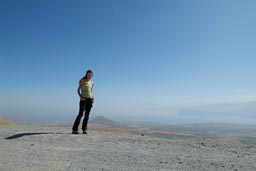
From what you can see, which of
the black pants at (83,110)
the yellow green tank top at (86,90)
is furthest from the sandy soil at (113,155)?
the yellow green tank top at (86,90)

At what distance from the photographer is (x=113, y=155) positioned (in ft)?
22.7

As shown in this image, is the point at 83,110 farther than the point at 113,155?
Yes

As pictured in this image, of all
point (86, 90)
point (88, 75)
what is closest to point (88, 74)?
point (88, 75)

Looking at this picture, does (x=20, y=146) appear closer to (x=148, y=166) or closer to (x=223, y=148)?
(x=148, y=166)

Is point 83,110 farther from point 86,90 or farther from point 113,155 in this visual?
point 113,155

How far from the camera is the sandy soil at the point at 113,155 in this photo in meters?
5.69

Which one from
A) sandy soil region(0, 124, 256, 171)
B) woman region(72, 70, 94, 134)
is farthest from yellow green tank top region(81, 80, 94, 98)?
sandy soil region(0, 124, 256, 171)

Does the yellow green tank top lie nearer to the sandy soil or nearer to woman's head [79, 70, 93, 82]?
woman's head [79, 70, 93, 82]

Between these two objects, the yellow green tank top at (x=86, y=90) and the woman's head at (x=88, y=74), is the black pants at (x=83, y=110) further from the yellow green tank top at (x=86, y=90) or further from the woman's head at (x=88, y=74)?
the woman's head at (x=88, y=74)

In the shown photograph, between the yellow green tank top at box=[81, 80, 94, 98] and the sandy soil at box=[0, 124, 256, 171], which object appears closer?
the sandy soil at box=[0, 124, 256, 171]

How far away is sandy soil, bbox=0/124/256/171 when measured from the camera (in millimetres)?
5691

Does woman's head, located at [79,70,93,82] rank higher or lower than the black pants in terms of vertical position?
higher

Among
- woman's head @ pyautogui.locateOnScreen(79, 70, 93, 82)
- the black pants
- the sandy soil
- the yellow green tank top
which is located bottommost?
the sandy soil

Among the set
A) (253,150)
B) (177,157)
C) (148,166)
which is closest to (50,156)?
(148,166)
